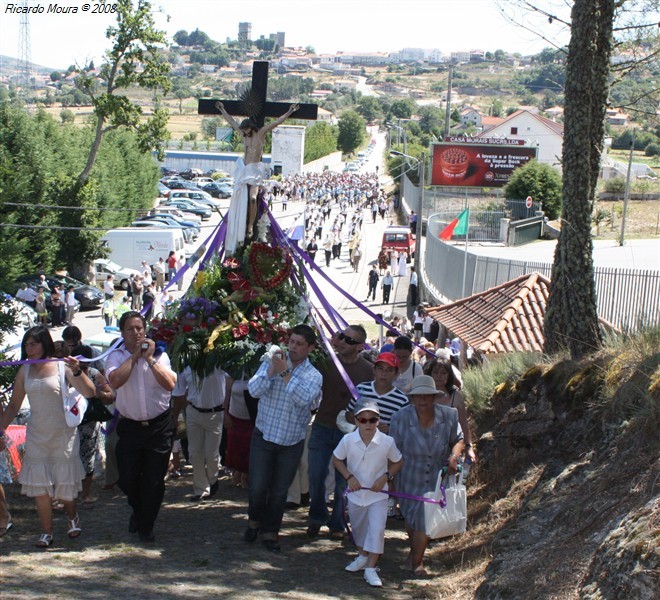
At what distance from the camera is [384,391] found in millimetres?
7660

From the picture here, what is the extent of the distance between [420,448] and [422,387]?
50 cm

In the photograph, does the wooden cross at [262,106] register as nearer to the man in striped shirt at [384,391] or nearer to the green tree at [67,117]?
the man in striped shirt at [384,391]

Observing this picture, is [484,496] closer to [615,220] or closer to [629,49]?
[629,49]

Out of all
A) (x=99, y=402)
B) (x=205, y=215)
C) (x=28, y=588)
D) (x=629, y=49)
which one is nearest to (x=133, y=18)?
(x=205, y=215)

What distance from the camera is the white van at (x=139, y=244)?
1512 inches

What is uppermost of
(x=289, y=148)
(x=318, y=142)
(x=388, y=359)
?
(x=318, y=142)

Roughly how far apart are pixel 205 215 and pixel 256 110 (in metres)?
52.0

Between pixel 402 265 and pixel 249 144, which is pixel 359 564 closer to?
pixel 249 144

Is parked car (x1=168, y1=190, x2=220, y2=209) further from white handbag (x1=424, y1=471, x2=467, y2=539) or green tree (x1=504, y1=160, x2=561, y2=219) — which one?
white handbag (x1=424, y1=471, x2=467, y2=539)

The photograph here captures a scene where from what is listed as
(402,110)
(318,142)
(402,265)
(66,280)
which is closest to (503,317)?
(66,280)

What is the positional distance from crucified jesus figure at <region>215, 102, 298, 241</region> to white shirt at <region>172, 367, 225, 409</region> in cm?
176

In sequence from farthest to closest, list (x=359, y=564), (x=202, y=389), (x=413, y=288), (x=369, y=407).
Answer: (x=413, y=288)
(x=202, y=389)
(x=359, y=564)
(x=369, y=407)

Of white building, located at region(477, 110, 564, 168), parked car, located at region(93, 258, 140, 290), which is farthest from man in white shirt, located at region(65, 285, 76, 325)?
white building, located at region(477, 110, 564, 168)

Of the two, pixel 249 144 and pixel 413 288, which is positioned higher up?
pixel 249 144
